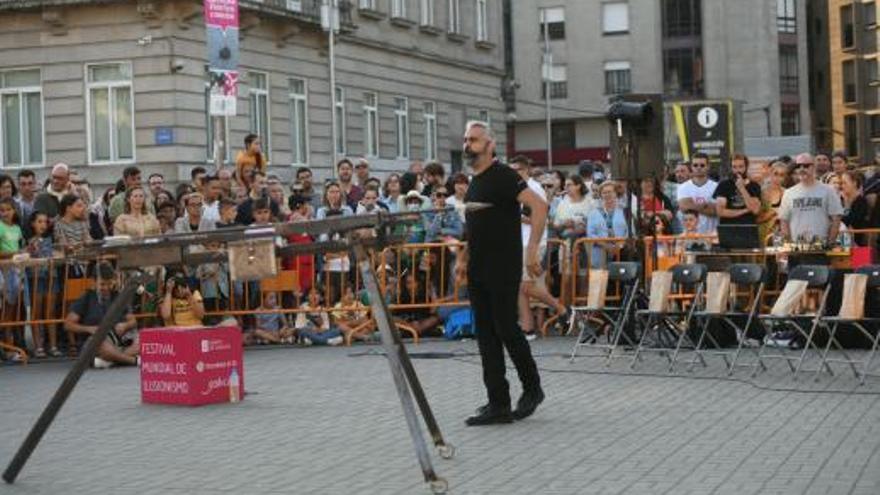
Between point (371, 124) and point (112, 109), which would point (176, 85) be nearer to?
point (112, 109)

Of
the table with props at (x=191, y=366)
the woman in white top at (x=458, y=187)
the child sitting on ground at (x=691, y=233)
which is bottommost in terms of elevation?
the table with props at (x=191, y=366)

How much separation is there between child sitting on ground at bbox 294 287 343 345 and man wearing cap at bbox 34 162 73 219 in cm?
324

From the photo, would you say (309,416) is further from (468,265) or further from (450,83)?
(450,83)

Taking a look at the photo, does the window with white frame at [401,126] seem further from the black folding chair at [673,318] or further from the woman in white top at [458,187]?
the black folding chair at [673,318]

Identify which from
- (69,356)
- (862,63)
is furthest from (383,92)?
(862,63)

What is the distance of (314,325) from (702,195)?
5.24 meters

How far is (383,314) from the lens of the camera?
969cm

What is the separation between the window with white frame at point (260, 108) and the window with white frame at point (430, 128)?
33.5 ft

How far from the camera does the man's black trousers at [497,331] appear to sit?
1204cm

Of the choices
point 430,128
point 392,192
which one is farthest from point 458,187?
point 430,128

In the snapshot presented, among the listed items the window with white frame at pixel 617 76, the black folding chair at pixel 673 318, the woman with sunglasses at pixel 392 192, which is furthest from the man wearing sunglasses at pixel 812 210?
the window with white frame at pixel 617 76

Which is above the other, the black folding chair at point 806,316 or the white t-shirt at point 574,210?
the white t-shirt at point 574,210

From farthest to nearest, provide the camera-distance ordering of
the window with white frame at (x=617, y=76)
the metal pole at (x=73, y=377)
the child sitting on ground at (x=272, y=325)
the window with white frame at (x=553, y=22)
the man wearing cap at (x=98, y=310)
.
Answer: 1. the window with white frame at (x=553, y=22)
2. the window with white frame at (x=617, y=76)
3. the child sitting on ground at (x=272, y=325)
4. the man wearing cap at (x=98, y=310)
5. the metal pole at (x=73, y=377)

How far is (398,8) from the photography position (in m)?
49.6
